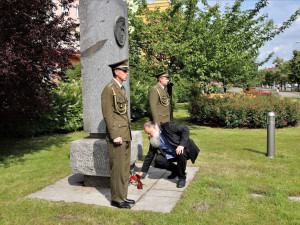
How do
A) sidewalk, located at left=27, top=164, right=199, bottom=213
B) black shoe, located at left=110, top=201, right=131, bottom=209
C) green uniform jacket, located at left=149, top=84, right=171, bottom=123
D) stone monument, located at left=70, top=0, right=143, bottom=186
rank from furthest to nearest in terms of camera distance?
1. green uniform jacket, located at left=149, top=84, right=171, bottom=123
2. stone monument, located at left=70, top=0, right=143, bottom=186
3. sidewalk, located at left=27, top=164, right=199, bottom=213
4. black shoe, located at left=110, top=201, right=131, bottom=209

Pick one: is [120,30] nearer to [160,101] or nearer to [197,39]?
[160,101]

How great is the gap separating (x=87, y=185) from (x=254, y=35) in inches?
354

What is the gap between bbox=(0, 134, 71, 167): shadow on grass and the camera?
7.60 metres

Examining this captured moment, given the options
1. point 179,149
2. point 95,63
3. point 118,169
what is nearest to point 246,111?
point 179,149

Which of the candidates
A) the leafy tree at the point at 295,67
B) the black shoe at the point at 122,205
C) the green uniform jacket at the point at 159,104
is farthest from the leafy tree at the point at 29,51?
the leafy tree at the point at 295,67

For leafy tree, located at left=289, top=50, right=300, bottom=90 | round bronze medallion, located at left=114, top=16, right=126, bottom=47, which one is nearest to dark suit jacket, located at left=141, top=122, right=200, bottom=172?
round bronze medallion, located at left=114, top=16, right=126, bottom=47

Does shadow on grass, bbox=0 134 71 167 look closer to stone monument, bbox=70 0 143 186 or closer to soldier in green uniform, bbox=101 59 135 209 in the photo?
stone monument, bbox=70 0 143 186

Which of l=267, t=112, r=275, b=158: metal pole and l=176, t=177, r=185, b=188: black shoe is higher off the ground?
l=267, t=112, r=275, b=158: metal pole

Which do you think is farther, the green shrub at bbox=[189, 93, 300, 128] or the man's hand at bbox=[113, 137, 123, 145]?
the green shrub at bbox=[189, 93, 300, 128]

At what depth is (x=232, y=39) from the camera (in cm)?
1023

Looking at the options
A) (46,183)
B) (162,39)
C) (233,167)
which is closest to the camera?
(46,183)

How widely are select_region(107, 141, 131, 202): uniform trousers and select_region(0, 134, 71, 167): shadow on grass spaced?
3965 millimetres

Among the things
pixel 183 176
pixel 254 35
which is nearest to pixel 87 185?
pixel 183 176

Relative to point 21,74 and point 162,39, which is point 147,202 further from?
point 162,39
